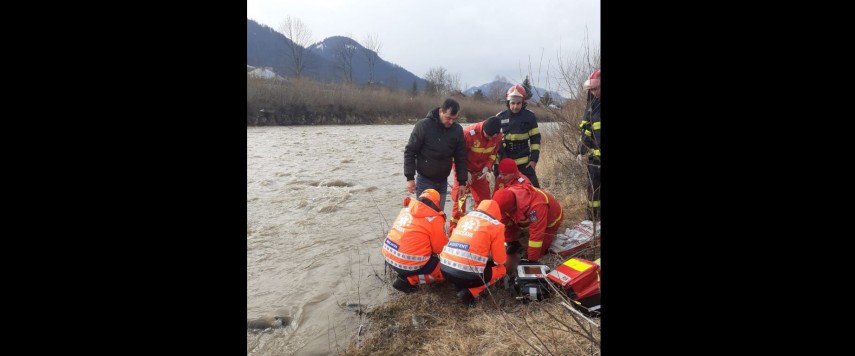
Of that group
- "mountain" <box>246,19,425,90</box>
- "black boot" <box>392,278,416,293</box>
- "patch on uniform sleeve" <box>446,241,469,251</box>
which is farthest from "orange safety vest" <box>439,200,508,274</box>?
"mountain" <box>246,19,425,90</box>

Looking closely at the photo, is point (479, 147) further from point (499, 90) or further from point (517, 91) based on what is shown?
point (499, 90)

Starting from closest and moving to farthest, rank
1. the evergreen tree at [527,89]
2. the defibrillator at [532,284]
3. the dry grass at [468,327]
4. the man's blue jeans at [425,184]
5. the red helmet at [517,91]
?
the dry grass at [468,327] → the defibrillator at [532,284] → the man's blue jeans at [425,184] → the red helmet at [517,91] → the evergreen tree at [527,89]

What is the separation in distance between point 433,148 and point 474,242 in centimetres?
165

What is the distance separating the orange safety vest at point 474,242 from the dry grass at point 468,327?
328 millimetres

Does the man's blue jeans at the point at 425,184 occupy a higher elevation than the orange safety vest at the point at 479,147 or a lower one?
lower

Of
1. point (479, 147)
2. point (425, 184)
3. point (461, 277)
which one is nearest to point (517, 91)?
point (479, 147)

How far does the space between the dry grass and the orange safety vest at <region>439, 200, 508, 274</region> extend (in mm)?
328

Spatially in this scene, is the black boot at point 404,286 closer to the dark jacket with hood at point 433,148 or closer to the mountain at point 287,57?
the dark jacket with hood at point 433,148

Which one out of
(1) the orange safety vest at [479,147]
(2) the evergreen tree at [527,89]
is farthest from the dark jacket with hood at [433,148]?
(2) the evergreen tree at [527,89]

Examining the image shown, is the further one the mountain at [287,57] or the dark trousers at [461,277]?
the mountain at [287,57]

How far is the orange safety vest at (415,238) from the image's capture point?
3371mm

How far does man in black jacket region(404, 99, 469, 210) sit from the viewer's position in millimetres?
4484

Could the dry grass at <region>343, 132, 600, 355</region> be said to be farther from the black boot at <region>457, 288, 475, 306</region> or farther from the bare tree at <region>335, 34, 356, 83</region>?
the bare tree at <region>335, 34, 356, 83</region>
